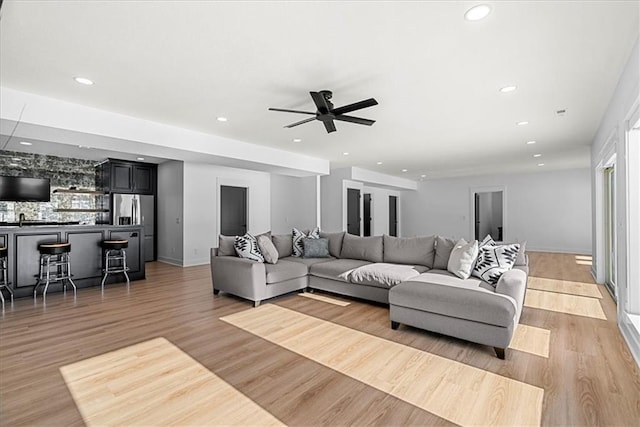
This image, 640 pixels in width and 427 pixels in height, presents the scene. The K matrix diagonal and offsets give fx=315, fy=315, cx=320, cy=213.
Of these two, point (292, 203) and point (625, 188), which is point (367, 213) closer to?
point (292, 203)

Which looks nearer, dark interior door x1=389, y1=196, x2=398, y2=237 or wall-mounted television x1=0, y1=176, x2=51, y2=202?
wall-mounted television x1=0, y1=176, x2=51, y2=202

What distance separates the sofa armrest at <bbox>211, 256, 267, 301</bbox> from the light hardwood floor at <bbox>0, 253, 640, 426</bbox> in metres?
0.18

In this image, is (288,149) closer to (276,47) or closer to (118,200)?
(276,47)

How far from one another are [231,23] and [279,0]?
1.46 feet

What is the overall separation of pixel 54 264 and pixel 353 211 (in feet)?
23.0

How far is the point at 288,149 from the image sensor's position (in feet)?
20.8

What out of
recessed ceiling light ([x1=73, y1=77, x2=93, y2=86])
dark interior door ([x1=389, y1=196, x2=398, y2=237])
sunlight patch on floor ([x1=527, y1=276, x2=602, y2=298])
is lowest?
sunlight patch on floor ([x1=527, y1=276, x2=602, y2=298])

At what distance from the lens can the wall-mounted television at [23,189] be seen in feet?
21.8

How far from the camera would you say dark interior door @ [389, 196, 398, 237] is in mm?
12234

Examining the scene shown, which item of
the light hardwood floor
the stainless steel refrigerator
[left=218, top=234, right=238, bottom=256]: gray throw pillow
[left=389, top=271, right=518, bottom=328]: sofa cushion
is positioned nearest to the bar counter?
the light hardwood floor

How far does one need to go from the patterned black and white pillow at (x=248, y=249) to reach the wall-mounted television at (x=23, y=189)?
18.6ft

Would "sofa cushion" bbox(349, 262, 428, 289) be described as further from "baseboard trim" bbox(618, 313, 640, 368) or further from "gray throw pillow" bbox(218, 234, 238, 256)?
"baseboard trim" bbox(618, 313, 640, 368)

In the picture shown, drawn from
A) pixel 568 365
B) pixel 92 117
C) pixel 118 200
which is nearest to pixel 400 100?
pixel 568 365

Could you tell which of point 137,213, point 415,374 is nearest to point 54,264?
point 137,213
